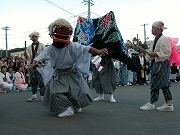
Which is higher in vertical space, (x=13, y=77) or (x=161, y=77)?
(x=161, y=77)

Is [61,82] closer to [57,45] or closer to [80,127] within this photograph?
[57,45]

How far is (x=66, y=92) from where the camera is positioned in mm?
5184

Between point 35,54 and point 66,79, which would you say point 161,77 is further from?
point 35,54

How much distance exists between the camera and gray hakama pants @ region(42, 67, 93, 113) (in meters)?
5.10

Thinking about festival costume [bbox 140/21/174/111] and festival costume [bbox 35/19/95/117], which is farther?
festival costume [bbox 140/21/174/111]

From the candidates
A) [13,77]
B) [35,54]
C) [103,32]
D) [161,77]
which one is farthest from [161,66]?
[13,77]

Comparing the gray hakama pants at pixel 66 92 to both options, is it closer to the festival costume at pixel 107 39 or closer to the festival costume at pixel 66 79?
the festival costume at pixel 66 79

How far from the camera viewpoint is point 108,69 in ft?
24.7

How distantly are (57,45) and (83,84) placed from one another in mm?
935

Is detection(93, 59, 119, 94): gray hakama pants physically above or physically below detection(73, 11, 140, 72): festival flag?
below

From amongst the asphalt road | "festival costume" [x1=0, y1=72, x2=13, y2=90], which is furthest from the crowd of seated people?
the asphalt road

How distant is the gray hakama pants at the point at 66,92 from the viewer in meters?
5.10

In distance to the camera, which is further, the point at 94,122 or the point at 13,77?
the point at 13,77

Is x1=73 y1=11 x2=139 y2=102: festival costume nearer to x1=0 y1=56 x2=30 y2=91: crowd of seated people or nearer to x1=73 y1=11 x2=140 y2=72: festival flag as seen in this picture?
x1=73 y1=11 x2=140 y2=72: festival flag
